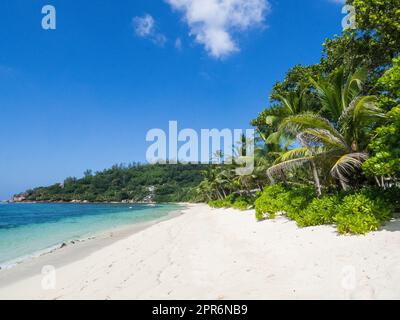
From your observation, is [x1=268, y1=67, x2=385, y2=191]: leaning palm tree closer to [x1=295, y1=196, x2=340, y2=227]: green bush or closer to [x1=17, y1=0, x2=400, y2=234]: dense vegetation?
[x1=17, y1=0, x2=400, y2=234]: dense vegetation

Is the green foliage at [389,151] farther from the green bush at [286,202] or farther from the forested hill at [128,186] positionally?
the forested hill at [128,186]

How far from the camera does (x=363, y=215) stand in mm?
7020

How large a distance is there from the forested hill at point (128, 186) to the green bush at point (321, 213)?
12221 cm

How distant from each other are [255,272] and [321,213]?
4.02 metres

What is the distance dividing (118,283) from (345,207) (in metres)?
6.28

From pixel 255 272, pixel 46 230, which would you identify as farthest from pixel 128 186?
pixel 255 272

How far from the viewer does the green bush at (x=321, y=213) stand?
28.2 ft

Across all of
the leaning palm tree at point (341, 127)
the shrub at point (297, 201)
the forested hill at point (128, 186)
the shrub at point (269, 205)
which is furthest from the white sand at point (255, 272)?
the forested hill at point (128, 186)

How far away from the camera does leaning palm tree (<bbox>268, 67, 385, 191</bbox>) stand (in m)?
9.39

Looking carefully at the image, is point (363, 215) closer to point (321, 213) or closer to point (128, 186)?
point (321, 213)

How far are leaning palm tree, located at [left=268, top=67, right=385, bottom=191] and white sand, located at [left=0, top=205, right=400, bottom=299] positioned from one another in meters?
3.28

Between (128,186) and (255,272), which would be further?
(128,186)
